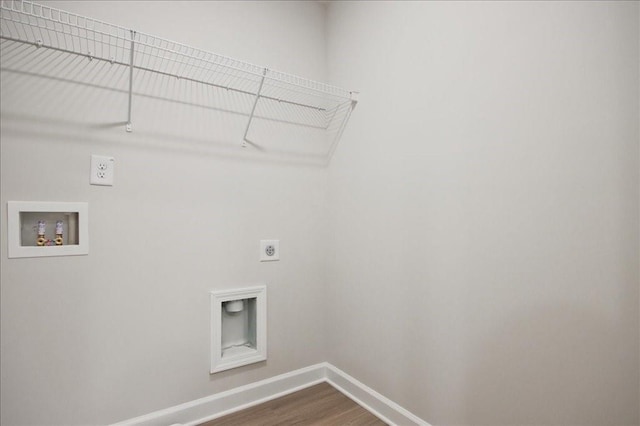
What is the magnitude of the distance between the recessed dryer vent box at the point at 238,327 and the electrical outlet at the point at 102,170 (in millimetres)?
731

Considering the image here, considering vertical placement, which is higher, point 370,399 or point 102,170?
point 102,170

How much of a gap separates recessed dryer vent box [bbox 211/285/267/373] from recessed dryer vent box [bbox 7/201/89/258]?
0.66 metres

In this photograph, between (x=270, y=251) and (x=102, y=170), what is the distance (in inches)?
36.1

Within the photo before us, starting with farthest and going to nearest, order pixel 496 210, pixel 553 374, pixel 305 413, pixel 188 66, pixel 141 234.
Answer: pixel 305 413
pixel 188 66
pixel 141 234
pixel 496 210
pixel 553 374

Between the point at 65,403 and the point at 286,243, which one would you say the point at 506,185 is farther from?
the point at 65,403

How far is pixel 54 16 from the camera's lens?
1379 millimetres

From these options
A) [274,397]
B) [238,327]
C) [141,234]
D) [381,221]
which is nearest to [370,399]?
[274,397]

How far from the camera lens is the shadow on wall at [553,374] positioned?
3.30ft

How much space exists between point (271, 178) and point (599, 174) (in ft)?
4.84

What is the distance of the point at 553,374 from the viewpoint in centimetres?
114

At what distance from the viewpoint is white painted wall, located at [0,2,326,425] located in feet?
4.43

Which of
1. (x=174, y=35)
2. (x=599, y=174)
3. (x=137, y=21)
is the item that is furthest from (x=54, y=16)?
(x=599, y=174)

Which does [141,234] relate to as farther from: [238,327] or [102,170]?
[238,327]

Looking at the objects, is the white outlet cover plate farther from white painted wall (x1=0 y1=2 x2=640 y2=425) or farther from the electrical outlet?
the electrical outlet
